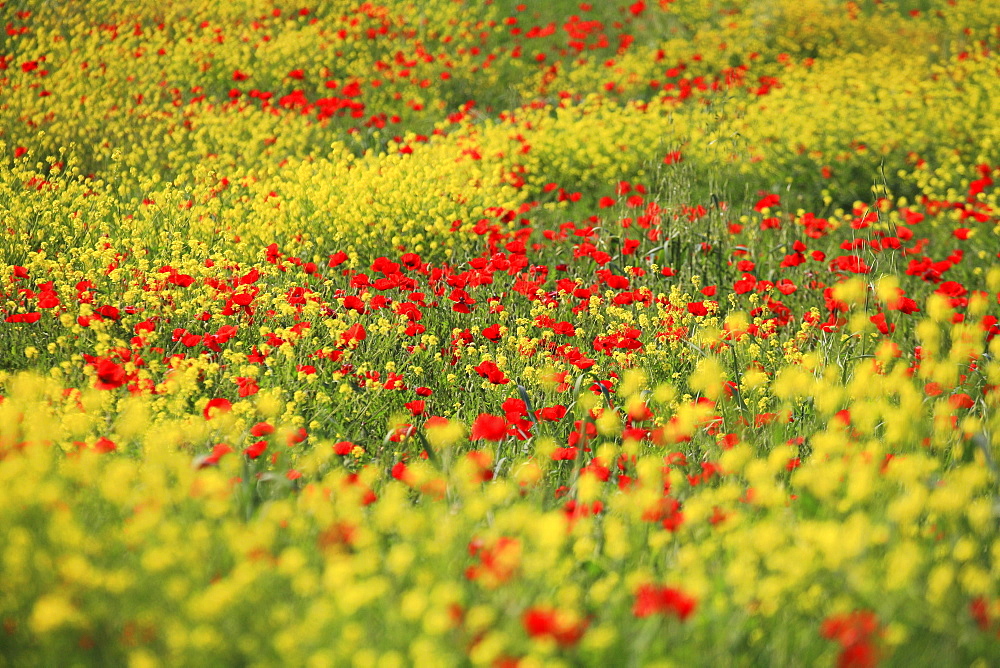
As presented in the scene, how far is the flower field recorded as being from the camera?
5.18ft

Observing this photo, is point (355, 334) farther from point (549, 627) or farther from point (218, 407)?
point (549, 627)

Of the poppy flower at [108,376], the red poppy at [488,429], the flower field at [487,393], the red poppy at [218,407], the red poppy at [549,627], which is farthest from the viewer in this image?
the poppy flower at [108,376]

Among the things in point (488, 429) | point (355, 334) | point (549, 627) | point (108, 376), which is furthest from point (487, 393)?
point (549, 627)

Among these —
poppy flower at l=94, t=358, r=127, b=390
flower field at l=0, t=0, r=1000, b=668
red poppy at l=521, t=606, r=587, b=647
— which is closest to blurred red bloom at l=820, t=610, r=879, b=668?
flower field at l=0, t=0, r=1000, b=668

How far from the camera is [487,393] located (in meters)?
3.15

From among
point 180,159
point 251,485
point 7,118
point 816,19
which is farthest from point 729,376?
point 816,19

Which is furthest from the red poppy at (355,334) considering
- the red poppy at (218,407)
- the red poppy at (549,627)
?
the red poppy at (549,627)

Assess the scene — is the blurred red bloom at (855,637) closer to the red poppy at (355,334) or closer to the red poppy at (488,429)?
the red poppy at (488,429)

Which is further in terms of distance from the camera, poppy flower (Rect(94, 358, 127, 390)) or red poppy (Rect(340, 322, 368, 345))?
red poppy (Rect(340, 322, 368, 345))

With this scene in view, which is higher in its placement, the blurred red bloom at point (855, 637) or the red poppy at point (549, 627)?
the red poppy at point (549, 627)

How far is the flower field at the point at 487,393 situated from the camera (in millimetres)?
1579

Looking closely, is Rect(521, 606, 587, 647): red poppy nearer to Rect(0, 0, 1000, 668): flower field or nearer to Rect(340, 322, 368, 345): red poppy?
Rect(0, 0, 1000, 668): flower field

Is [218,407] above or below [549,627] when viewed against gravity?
below

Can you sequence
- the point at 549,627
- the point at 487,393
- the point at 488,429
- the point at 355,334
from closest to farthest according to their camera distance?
the point at 549,627 < the point at 488,429 < the point at 355,334 < the point at 487,393
